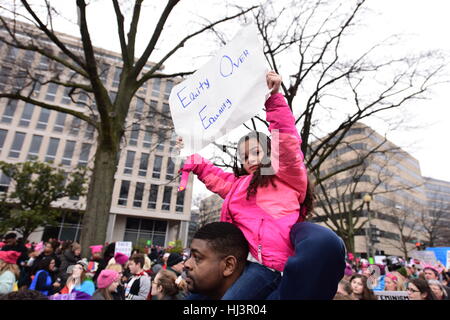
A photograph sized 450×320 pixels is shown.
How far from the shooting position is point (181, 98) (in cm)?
214

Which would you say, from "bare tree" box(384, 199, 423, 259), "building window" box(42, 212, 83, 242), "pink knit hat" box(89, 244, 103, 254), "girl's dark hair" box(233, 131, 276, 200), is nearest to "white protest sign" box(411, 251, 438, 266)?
"pink knit hat" box(89, 244, 103, 254)

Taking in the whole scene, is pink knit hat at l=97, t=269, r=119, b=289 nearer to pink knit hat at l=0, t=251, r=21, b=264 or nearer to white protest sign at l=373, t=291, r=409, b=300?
pink knit hat at l=0, t=251, r=21, b=264

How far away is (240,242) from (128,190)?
35.5 meters

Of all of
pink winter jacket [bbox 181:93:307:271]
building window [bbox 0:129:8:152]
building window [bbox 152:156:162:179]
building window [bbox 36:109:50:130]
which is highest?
building window [bbox 36:109:50:130]

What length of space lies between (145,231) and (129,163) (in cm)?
890

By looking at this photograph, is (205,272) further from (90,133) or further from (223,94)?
(90,133)

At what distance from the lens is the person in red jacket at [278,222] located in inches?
45.9

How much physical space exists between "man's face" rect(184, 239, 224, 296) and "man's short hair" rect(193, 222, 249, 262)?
4 cm

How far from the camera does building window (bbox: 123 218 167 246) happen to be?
3600 cm

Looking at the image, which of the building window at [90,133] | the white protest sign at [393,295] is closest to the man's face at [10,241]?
the building window at [90,133]

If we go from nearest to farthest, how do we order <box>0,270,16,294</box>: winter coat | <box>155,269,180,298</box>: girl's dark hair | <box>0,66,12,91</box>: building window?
1. <box>155,269,180,298</box>: girl's dark hair
2. <box>0,270,16,294</box>: winter coat
3. <box>0,66,12,91</box>: building window

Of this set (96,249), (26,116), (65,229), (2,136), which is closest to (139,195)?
(65,229)

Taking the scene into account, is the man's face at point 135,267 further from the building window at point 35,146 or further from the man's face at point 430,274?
the building window at point 35,146
